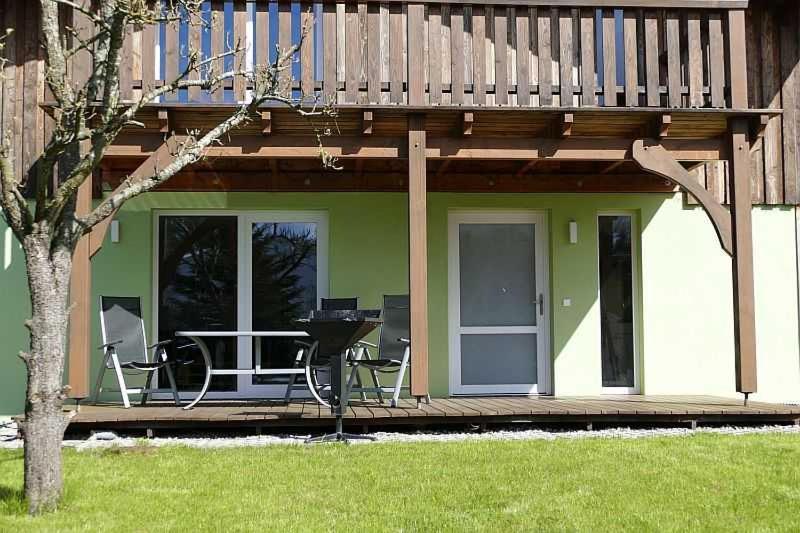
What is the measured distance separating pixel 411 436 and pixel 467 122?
2.45 meters

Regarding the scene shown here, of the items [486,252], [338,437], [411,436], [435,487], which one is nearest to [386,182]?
[486,252]

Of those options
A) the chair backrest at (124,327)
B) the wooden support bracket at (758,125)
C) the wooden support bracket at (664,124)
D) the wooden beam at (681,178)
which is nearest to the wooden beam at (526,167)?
the wooden beam at (681,178)

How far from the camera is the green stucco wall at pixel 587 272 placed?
9008mm

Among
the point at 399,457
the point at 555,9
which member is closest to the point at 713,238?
the point at 555,9

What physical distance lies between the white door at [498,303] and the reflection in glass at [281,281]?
4.60 feet

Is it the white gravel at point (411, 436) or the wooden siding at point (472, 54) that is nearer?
the white gravel at point (411, 436)

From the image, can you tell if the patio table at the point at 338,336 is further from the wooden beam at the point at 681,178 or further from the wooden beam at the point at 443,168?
the wooden beam at the point at 681,178

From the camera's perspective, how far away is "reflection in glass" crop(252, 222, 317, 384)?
8.98 meters

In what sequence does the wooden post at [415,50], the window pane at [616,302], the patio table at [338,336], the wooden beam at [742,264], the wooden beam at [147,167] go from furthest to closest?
the window pane at [616,302]
the wooden post at [415,50]
the wooden beam at [742,264]
the wooden beam at [147,167]
the patio table at [338,336]

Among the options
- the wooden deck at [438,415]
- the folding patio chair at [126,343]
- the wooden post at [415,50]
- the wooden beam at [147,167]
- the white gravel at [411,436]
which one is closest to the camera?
the white gravel at [411,436]

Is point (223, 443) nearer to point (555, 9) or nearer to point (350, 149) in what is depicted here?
point (350, 149)

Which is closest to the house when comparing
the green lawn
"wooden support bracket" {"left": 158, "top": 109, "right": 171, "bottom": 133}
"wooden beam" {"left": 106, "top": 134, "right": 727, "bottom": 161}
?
"wooden beam" {"left": 106, "top": 134, "right": 727, "bottom": 161}

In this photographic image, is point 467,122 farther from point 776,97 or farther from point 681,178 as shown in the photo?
point 776,97

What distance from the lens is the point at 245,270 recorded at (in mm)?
9031
